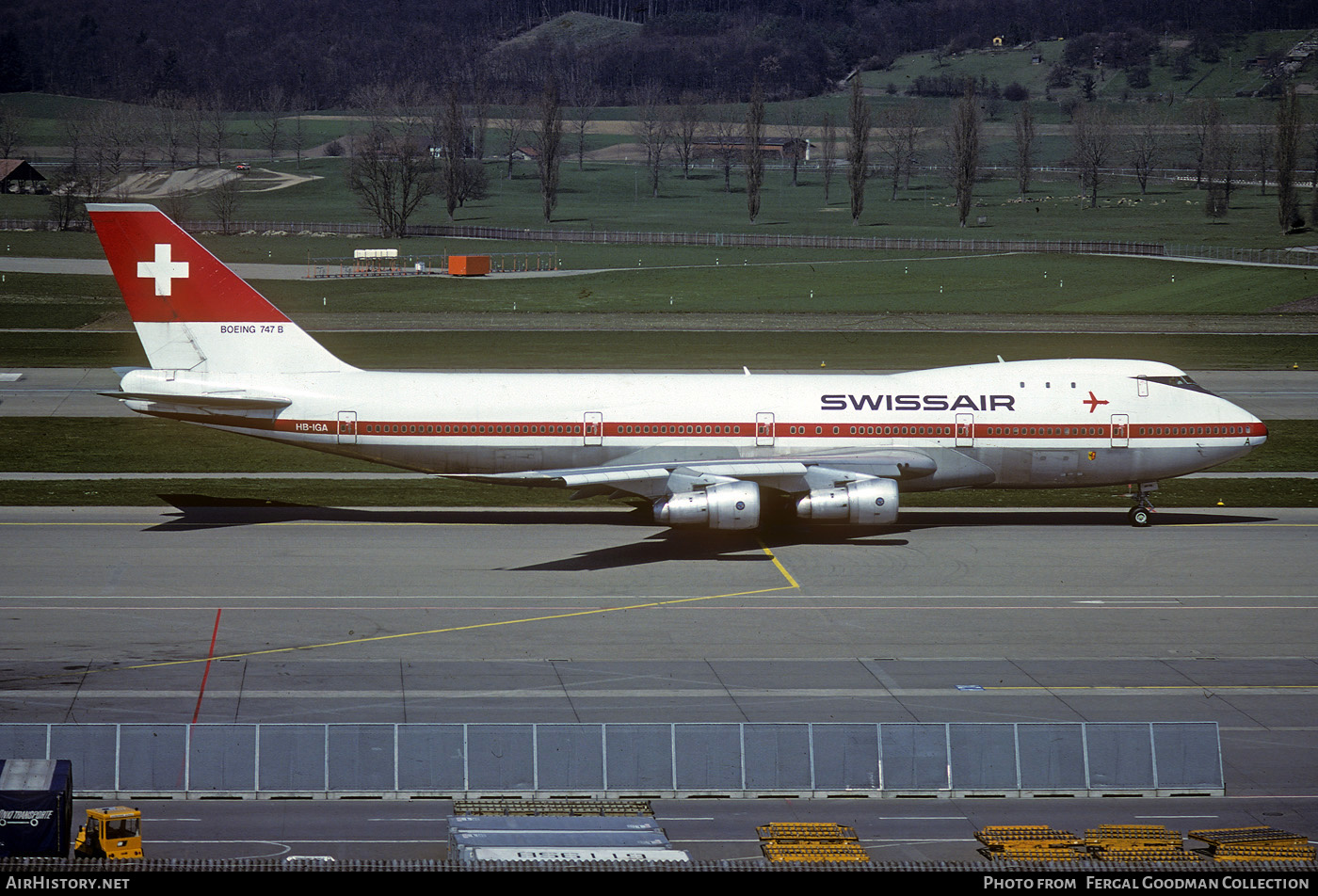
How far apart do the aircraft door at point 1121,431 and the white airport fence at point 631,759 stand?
68.9 ft

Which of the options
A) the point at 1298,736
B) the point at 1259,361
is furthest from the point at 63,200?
the point at 1298,736

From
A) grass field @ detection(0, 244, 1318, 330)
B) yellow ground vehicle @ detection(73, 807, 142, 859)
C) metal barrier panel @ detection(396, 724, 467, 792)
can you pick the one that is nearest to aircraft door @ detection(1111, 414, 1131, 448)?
metal barrier panel @ detection(396, 724, 467, 792)

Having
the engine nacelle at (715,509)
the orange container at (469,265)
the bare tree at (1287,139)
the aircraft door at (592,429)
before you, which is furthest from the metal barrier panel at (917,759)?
the bare tree at (1287,139)

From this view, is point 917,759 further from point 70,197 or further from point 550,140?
point 550,140

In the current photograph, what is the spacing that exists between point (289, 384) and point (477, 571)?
9443 millimetres

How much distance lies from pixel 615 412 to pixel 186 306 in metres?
13.6

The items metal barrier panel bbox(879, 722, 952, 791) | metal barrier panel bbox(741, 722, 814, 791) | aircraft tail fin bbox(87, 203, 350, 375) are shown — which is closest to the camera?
metal barrier panel bbox(741, 722, 814, 791)

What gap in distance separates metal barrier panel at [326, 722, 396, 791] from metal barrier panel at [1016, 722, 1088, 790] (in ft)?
35.5

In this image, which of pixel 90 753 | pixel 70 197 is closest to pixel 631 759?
pixel 90 753

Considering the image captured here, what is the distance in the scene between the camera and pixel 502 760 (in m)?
23.5

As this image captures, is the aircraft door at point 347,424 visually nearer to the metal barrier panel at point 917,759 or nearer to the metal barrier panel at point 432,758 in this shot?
the metal barrier panel at point 432,758

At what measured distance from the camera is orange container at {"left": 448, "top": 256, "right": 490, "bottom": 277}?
13212cm

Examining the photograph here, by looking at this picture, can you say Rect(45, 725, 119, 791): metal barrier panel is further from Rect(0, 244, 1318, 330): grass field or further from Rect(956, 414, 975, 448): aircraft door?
Rect(0, 244, 1318, 330): grass field
